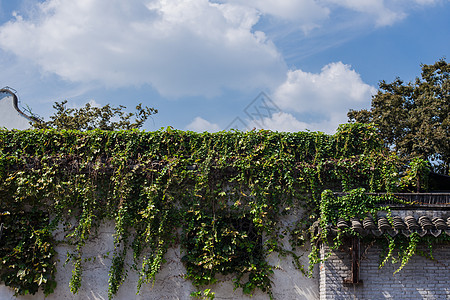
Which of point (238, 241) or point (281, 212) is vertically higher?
point (281, 212)

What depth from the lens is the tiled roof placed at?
759cm

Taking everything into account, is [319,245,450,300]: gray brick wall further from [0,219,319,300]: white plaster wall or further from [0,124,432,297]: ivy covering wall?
[0,124,432,297]: ivy covering wall

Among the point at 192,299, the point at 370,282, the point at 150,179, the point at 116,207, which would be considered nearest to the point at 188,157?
the point at 150,179

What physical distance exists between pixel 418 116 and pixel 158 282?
50.1ft

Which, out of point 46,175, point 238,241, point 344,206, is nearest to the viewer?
point 344,206

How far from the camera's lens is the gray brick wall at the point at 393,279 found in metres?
8.10

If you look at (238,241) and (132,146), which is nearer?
(238,241)

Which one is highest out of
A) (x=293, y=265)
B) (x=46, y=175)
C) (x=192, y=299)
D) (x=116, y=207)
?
(x=46, y=175)

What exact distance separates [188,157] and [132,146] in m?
1.32

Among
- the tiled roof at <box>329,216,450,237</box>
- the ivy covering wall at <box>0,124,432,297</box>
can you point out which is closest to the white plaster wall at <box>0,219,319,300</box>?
the ivy covering wall at <box>0,124,432,297</box>

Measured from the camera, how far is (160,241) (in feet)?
29.8

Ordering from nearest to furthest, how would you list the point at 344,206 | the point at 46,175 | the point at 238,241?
the point at 344,206 → the point at 238,241 → the point at 46,175

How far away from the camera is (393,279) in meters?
8.20

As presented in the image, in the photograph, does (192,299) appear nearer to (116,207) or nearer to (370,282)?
(116,207)
